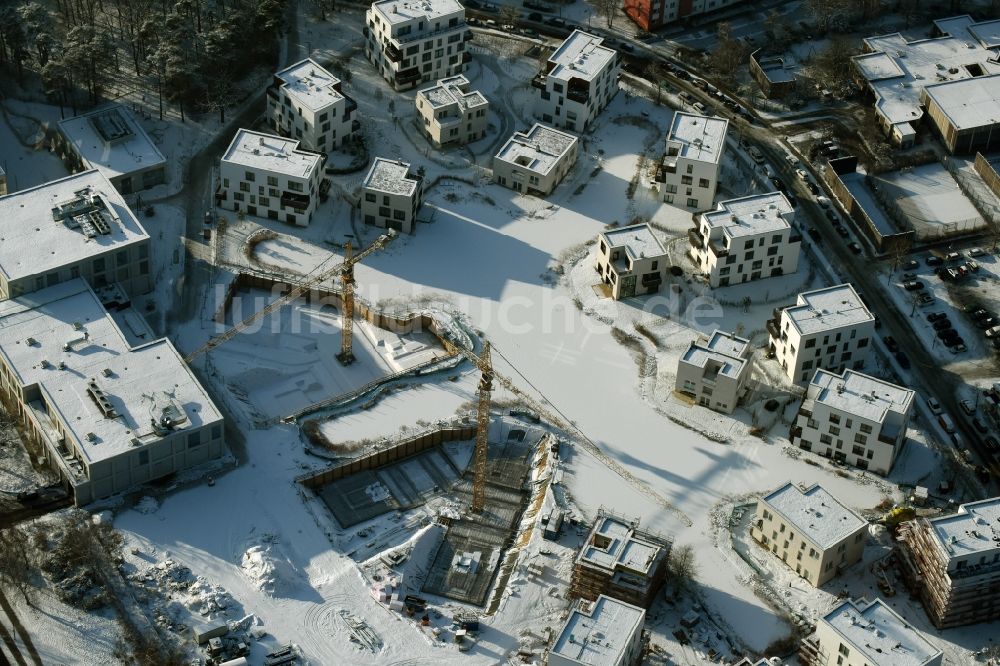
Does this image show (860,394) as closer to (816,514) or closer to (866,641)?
(816,514)

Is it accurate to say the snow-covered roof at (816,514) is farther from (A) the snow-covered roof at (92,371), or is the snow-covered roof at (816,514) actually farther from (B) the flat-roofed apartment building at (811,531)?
(A) the snow-covered roof at (92,371)

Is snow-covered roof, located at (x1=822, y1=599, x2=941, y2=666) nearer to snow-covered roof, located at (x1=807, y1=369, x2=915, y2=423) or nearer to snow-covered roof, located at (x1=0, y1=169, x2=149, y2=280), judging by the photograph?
snow-covered roof, located at (x1=807, y1=369, x2=915, y2=423)

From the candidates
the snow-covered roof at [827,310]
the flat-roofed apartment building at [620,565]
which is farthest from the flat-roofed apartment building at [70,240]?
the snow-covered roof at [827,310]

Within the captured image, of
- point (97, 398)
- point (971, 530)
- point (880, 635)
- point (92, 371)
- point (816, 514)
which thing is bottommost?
point (92, 371)

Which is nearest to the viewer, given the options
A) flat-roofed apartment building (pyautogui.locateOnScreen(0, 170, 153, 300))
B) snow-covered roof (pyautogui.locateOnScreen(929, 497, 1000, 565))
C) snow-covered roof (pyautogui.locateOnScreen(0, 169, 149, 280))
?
snow-covered roof (pyautogui.locateOnScreen(929, 497, 1000, 565))

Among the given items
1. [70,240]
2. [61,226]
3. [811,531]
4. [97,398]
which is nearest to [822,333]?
[811,531]

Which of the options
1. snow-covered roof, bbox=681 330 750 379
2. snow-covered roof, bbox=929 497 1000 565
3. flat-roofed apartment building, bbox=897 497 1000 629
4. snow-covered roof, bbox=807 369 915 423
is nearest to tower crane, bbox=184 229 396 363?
snow-covered roof, bbox=681 330 750 379
